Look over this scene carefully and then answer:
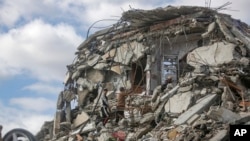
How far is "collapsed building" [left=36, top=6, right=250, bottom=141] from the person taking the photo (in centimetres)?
1304

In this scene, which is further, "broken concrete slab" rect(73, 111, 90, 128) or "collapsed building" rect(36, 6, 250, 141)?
"broken concrete slab" rect(73, 111, 90, 128)

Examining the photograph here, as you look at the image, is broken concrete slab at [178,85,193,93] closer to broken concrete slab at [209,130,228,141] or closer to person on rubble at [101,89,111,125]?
person on rubble at [101,89,111,125]

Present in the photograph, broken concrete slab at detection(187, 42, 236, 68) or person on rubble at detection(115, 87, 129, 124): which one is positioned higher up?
broken concrete slab at detection(187, 42, 236, 68)

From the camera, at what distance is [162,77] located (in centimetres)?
1825

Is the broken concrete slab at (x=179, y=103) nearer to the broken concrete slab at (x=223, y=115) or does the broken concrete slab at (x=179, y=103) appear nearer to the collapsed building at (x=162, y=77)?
the collapsed building at (x=162, y=77)

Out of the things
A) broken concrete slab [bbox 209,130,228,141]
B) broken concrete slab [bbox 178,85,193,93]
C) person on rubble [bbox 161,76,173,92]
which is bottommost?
broken concrete slab [bbox 209,130,228,141]

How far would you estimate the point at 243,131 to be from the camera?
7.81 meters

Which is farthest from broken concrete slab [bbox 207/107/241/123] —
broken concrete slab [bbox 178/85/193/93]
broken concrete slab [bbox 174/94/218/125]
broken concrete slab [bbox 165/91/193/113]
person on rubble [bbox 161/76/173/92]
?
person on rubble [bbox 161/76/173/92]

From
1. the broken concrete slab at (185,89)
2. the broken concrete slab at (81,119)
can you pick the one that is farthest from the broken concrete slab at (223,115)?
the broken concrete slab at (81,119)

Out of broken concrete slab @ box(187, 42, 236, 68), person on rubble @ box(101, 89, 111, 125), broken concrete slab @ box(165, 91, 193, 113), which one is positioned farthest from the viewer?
person on rubble @ box(101, 89, 111, 125)

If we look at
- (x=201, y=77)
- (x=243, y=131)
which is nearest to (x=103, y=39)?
(x=201, y=77)

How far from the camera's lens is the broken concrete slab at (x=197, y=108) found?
1287 cm

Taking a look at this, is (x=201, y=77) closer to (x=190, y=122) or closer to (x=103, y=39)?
(x=190, y=122)

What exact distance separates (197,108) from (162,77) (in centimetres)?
513
